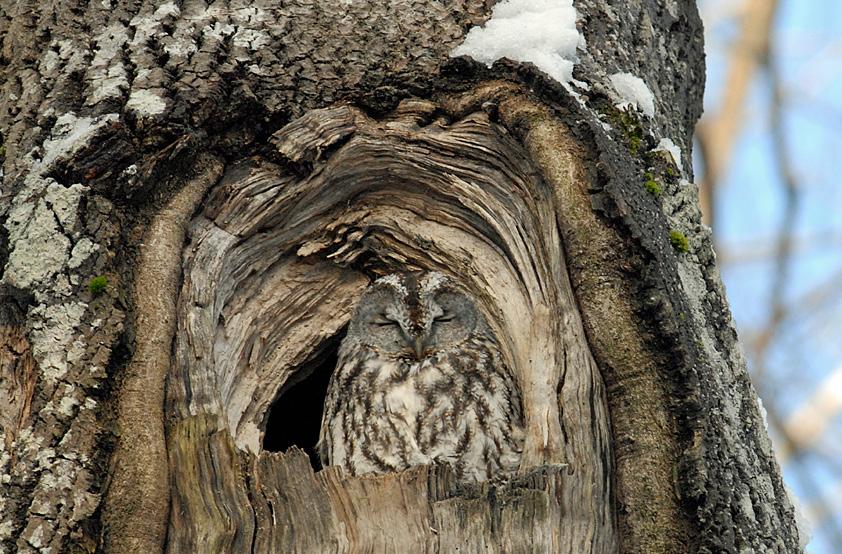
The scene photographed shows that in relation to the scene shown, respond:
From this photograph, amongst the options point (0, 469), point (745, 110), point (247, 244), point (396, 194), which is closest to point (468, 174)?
point (396, 194)

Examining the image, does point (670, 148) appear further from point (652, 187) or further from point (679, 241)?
point (679, 241)

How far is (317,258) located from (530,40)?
45.5 inches

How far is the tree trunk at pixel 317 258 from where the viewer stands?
246cm

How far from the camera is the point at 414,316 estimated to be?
3.74m

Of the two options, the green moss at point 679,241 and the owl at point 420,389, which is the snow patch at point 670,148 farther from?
the owl at point 420,389

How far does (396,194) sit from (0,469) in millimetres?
1645

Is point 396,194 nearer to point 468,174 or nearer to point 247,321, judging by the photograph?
point 468,174

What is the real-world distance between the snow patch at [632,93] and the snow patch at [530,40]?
6.2 inches

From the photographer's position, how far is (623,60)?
318 centimetres

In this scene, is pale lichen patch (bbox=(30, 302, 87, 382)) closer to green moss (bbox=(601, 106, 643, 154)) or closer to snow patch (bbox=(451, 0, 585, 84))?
snow patch (bbox=(451, 0, 585, 84))

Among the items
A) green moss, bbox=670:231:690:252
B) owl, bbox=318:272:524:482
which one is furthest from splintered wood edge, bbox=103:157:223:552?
green moss, bbox=670:231:690:252

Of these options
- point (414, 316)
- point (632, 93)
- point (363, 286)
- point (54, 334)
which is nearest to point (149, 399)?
point (54, 334)

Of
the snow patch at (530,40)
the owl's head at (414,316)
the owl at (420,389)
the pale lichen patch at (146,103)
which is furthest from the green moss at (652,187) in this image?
the pale lichen patch at (146,103)

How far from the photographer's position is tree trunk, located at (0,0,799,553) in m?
2.46
